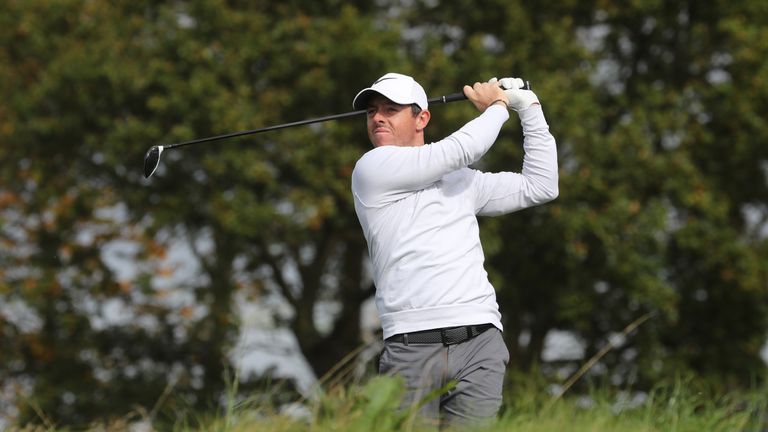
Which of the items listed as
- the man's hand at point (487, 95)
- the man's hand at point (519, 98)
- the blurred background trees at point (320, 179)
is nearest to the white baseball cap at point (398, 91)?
the man's hand at point (487, 95)

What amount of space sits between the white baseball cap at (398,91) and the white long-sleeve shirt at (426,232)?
0.24 metres

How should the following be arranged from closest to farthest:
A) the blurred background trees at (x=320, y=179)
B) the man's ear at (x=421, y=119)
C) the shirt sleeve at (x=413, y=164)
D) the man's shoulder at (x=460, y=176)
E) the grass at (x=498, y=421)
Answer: the grass at (x=498, y=421), the shirt sleeve at (x=413, y=164), the man's shoulder at (x=460, y=176), the man's ear at (x=421, y=119), the blurred background trees at (x=320, y=179)

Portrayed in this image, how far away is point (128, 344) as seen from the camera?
17.3 metres

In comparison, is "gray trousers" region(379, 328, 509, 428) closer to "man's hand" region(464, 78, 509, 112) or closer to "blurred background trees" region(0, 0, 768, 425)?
"man's hand" region(464, 78, 509, 112)

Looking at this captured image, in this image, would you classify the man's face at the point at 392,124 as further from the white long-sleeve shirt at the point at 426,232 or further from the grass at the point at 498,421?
the grass at the point at 498,421

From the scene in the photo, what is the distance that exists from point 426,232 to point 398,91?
597 mm

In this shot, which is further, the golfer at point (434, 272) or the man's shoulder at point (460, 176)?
the man's shoulder at point (460, 176)

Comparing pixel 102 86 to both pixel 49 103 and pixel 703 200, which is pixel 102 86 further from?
pixel 703 200

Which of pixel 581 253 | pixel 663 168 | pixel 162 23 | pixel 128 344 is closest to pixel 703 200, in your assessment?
pixel 663 168

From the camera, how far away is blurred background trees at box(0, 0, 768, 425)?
47.9 ft

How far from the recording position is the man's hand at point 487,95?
14.5 ft

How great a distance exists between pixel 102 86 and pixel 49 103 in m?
1.23

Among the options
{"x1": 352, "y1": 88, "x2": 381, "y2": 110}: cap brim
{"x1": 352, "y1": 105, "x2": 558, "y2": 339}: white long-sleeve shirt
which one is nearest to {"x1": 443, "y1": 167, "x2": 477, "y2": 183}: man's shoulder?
{"x1": 352, "y1": 105, "x2": 558, "y2": 339}: white long-sleeve shirt

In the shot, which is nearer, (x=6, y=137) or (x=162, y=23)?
(x=162, y=23)
